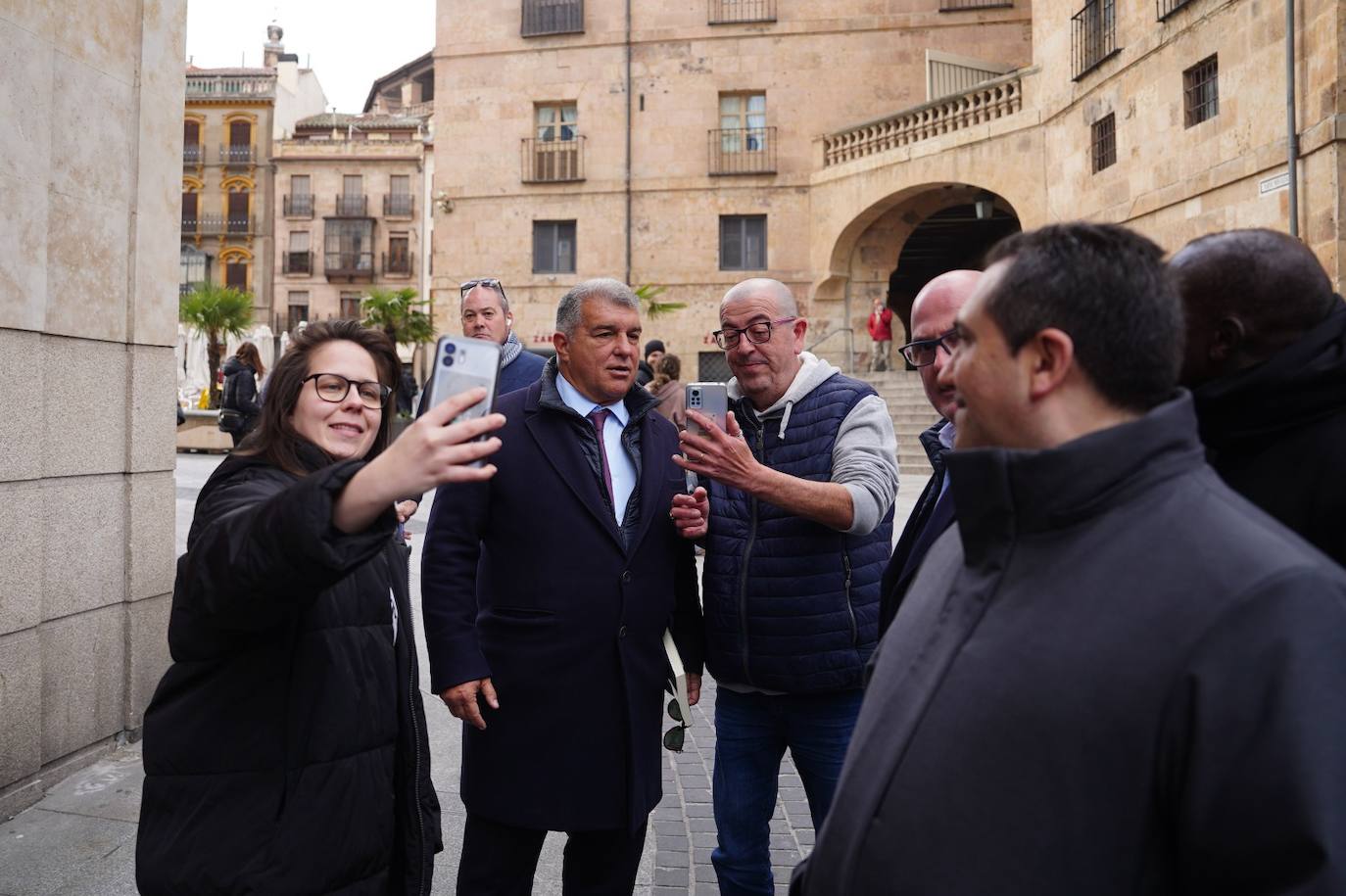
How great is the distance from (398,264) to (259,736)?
50.3 metres

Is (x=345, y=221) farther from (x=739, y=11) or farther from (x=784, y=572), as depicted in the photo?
(x=784, y=572)

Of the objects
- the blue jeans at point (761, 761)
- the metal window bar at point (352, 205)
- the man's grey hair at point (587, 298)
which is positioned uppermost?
the metal window bar at point (352, 205)

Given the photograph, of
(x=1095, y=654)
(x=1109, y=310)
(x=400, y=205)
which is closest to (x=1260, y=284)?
(x=1109, y=310)

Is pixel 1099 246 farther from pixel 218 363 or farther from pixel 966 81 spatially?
pixel 218 363

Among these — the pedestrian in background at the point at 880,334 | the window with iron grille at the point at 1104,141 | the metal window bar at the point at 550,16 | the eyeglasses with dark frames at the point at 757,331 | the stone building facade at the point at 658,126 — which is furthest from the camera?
the metal window bar at the point at 550,16

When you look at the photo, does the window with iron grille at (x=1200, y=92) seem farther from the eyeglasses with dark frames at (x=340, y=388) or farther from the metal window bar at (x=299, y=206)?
the metal window bar at (x=299, y=206)

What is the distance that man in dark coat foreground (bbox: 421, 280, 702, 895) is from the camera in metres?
2.96

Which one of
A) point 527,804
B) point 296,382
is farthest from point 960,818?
point 527,804

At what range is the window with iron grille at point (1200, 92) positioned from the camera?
15930 mm

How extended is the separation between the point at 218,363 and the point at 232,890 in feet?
102

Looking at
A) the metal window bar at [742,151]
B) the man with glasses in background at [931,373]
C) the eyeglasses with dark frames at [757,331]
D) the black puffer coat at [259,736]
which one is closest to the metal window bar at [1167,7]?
the metal window bar at [742,151]

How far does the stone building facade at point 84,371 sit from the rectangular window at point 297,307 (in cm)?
4816

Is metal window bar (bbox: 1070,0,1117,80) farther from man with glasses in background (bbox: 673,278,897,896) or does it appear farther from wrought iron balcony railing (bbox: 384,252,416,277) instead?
wrought iron balcony railing (bbox: 384,252,416,277)

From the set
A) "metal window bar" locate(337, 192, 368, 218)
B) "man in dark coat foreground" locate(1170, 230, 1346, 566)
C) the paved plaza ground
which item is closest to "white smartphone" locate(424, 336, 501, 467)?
"man in dark coat foreground" locate(1170, 230, 1346, 566)
